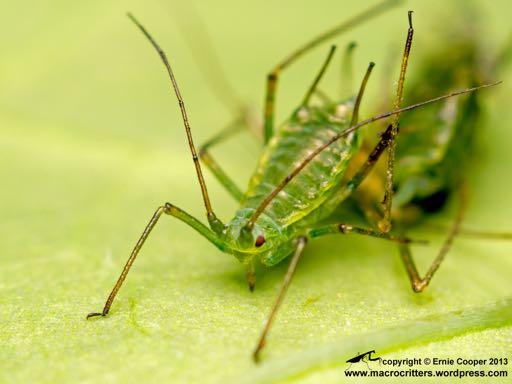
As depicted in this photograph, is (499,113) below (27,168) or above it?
below

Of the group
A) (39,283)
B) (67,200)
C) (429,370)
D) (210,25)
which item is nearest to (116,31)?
(210,25)

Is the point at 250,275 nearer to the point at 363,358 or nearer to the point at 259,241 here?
the point at 259,241

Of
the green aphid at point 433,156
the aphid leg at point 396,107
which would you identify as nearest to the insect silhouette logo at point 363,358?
the aphid leg at point 396,107

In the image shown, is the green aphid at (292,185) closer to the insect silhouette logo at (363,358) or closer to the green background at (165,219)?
the green background at (165,219)

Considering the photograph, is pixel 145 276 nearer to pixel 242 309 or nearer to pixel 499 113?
pixel 242 309

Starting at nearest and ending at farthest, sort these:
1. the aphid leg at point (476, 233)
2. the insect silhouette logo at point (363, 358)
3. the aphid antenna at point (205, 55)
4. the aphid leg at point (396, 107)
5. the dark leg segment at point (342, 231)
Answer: the insect silhouette logo at point (363, 358) → the aphid leg at point (396, 107) → the dark leg segment at point (342, 231) → the aphid leg at point (476, 233) → the aphid antenna at point (205, 55)

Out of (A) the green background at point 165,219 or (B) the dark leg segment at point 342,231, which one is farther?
(B) the dark leg segment at point 342,231
